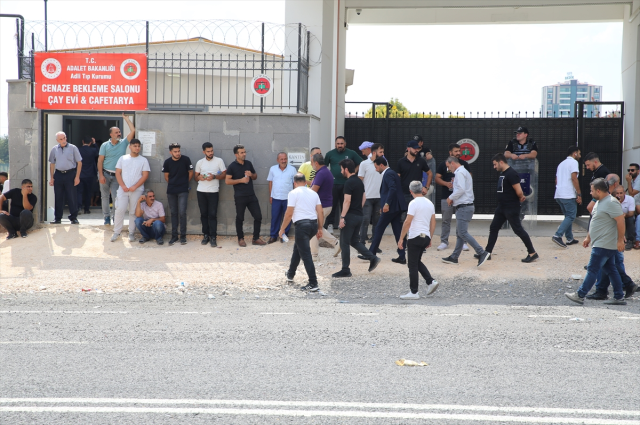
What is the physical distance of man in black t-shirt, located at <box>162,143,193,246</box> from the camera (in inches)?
517

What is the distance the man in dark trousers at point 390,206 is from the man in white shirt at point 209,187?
11.7 ft

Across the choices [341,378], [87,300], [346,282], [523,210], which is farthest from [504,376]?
[523,210]

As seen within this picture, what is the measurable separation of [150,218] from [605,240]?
856cm

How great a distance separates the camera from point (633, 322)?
734cm

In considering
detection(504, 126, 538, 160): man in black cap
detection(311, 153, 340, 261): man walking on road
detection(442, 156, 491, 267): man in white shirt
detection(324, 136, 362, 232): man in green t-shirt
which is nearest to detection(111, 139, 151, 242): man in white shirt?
detection(324, 136, 362, 232): man in green t-shirt

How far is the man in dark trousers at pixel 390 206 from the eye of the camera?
36.2 ft

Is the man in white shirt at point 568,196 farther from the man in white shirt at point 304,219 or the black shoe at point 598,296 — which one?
the man in white shirt at point 304,219

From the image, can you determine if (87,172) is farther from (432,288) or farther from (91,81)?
(432,288)

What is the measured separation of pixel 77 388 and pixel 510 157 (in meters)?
10.5

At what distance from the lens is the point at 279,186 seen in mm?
12914

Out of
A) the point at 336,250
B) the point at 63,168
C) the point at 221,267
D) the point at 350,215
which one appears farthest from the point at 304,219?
the point at 63,168

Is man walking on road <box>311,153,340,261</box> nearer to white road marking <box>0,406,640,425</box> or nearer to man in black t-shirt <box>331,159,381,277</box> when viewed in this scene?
man in black t-shirt <box>331,159,381,277</box>

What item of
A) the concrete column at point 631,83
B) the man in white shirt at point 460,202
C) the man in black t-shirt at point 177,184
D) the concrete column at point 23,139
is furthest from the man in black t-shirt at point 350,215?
the concrete column at point 631,83

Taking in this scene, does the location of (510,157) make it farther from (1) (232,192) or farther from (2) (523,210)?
(1) (232,192)
